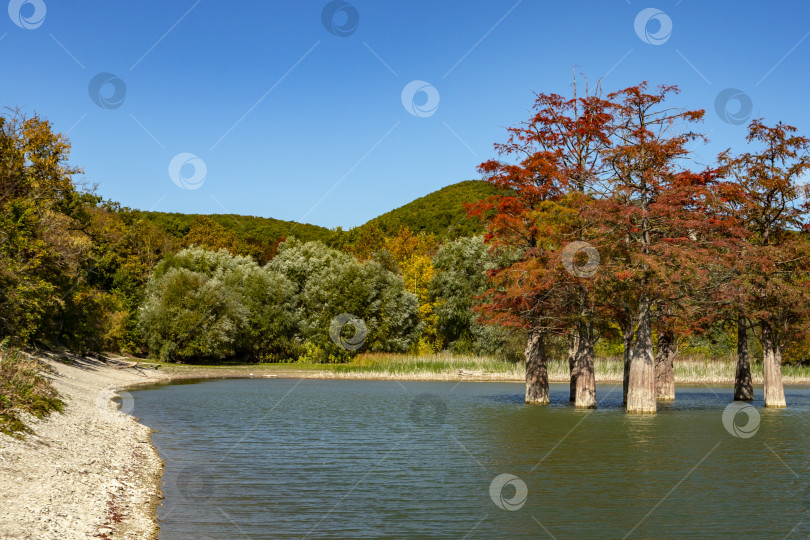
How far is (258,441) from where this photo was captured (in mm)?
23797

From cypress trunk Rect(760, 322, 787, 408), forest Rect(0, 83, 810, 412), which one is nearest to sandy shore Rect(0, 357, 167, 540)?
forest Rect(0, 83, 810, 412)

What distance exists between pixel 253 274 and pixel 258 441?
56.1 metres

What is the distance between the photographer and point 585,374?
34688 millimetres

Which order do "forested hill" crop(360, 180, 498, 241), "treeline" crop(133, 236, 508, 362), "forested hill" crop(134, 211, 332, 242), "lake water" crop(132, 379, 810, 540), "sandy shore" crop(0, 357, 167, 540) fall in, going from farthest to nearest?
1. "forested hill" crop(134, 211, 332, 242)
2. "forested hill" crop(360, 180, 498, 241)
3. "treeline" crop(133, 236, 508, 362)
4. "lake water" crop(132, 379, 810, 540)
5. "sandy shore" crop(0, 357, 167, 540)

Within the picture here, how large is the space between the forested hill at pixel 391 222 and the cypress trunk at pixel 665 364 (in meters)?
76.7

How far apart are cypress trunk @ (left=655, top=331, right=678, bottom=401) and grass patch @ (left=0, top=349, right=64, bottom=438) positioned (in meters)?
30.1

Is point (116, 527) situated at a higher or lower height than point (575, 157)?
lower

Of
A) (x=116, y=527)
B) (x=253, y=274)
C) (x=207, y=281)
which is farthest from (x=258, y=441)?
(x=253, y=274)

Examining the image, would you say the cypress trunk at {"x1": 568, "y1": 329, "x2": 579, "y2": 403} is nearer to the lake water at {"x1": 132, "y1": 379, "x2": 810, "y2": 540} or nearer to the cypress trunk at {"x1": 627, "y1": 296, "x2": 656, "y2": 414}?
the lake water at {"x1": 132, "y1": 379, "x2": 810, "y2": 540}

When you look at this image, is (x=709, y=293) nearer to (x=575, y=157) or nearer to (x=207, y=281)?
(x=575, y=157)

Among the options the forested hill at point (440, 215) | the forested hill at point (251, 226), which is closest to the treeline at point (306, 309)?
the forested hill at point (440, 215)

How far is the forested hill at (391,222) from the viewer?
129 m

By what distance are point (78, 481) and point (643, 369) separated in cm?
2503

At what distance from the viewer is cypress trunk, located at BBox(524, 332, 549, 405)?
36.3 meters
